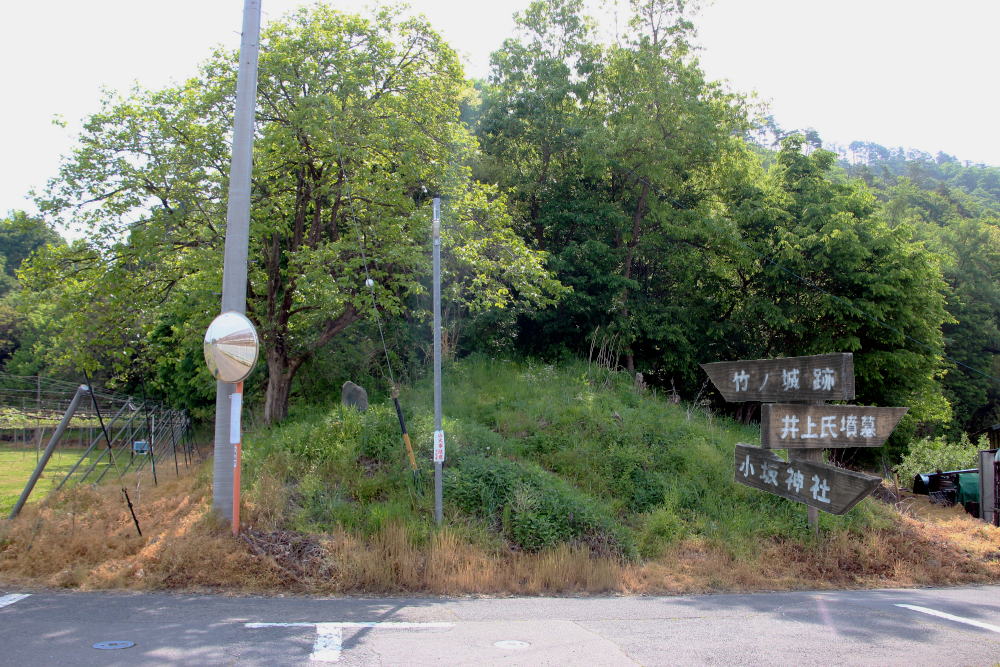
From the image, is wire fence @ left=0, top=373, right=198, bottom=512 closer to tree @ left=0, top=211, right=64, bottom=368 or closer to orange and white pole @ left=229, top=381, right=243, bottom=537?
tree @ left=0, top=211, right=64, bottom=368

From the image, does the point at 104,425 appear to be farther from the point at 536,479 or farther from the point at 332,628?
the point at 332,628

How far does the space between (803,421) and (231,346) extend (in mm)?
6519

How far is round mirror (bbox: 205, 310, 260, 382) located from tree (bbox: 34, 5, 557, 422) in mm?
4453

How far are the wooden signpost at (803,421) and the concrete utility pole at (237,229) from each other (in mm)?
6344

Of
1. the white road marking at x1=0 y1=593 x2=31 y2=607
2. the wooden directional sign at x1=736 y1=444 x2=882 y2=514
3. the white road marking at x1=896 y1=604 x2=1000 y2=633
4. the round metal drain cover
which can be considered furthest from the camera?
the white road marking at x1=896 y1=604 x2=1000 y2=633

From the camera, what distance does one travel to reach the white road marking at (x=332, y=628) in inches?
214

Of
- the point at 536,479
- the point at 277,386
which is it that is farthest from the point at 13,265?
the point at 536,479

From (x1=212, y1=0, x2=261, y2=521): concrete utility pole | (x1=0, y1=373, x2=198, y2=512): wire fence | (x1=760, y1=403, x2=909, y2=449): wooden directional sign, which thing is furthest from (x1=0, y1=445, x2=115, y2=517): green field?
(x1=760, y1=403, x2=909, y2=449): wooden directional sign

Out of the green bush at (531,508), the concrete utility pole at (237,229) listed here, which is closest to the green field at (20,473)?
the concrete utility pole at (237,229)

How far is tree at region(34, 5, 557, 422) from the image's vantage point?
1294cm

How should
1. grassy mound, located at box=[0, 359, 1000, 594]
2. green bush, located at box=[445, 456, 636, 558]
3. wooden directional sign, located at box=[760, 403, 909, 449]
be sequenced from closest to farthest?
wooden directional sign, located at box=[760, 403, 909, 449] < grassy mound, located at box=[0, 359, 1000, 594] < green bush, located at box=[445, 456, 636, 558]

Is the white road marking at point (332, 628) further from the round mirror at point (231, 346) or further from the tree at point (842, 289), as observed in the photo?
the tree at point (842, 289)

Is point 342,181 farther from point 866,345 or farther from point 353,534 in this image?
point 866,345

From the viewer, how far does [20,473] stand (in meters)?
22.6
